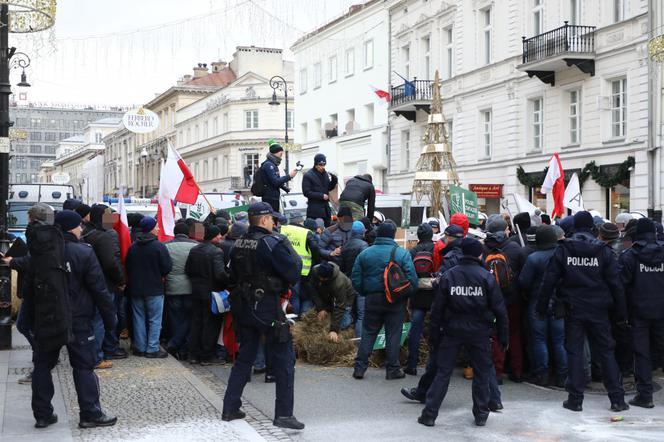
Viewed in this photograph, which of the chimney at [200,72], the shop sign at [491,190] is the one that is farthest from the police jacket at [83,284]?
the chimney at [200,72]

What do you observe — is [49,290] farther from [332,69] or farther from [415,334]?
[332,69]

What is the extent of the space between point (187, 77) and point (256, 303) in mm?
83272

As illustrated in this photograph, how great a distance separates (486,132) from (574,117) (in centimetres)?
595

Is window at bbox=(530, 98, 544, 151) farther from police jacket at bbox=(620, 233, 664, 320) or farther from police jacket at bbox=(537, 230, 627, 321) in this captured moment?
police jacket at bbox=(537, 230, 627, 321)

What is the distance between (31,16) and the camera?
44.0 ft

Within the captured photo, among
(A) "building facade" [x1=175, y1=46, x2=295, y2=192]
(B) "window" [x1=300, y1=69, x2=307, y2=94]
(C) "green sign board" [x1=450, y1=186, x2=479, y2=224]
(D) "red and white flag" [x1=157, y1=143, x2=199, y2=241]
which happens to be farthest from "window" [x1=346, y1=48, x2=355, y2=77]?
(D) "red and white flag" [x1=157, y1=143, x2=199, y2=241]

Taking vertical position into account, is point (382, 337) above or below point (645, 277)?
below

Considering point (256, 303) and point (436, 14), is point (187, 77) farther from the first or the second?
point (256, 303)

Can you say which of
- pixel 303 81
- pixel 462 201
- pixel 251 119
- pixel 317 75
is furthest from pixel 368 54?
pixel 462 201

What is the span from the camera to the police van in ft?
86.0

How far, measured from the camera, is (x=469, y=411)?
8.91 m

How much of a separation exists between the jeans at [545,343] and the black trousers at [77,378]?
4944mm

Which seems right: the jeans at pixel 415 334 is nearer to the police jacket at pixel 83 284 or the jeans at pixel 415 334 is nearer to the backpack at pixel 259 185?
the police jacket at pixel 83 284

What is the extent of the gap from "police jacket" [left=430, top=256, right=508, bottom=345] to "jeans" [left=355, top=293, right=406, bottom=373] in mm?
2122
